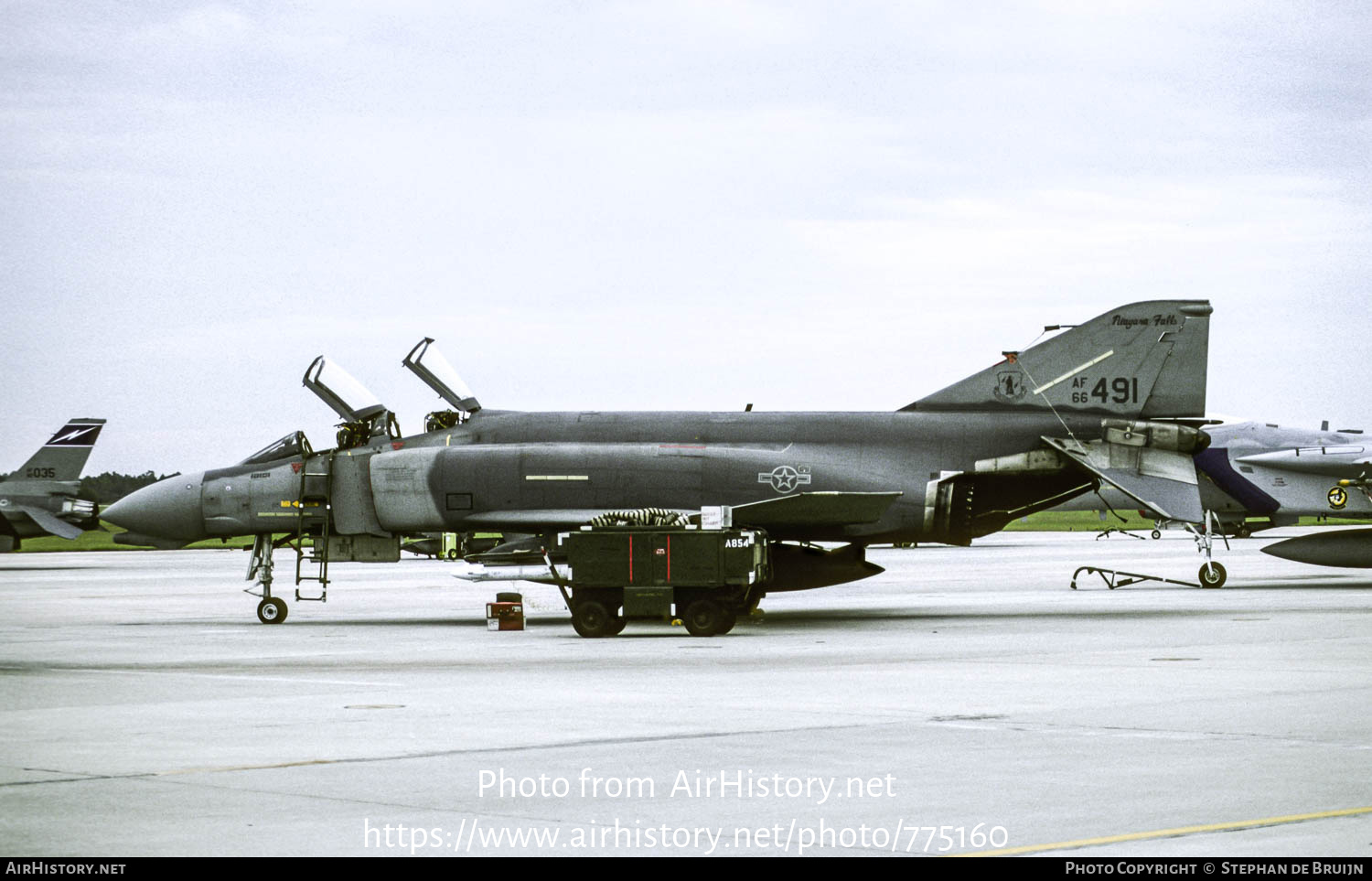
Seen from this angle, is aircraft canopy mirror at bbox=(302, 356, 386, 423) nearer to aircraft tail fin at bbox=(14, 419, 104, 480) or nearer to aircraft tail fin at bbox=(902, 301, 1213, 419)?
aircraft tail fin at bbox=(902, 301, 1213, 419)

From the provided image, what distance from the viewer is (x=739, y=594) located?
2023cm

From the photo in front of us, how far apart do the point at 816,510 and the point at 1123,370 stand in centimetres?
531

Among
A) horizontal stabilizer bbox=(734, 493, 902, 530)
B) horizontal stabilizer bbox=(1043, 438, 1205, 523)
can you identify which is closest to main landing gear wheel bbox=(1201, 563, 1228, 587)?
horizontal stabilizer bbox=(1043, 438, 1205, 523)

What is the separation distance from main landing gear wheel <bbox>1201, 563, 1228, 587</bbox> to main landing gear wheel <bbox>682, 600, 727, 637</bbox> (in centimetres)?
1408

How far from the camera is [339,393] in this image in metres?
24.9

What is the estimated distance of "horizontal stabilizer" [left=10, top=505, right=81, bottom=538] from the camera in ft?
176

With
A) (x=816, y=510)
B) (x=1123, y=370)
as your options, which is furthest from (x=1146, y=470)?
(x=816, y=510)

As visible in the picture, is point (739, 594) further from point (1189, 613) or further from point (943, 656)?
point (1189, 613)

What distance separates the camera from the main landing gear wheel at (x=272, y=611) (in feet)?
78.4

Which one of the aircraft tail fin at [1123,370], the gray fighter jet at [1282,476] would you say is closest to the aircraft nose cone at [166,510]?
the aircraft tail fin at [1123,370]

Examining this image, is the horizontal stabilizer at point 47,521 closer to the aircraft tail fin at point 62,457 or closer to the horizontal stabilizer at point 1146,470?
the aircraft tail fin at point 62,457

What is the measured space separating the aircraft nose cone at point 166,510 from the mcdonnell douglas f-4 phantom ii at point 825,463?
0.63m
